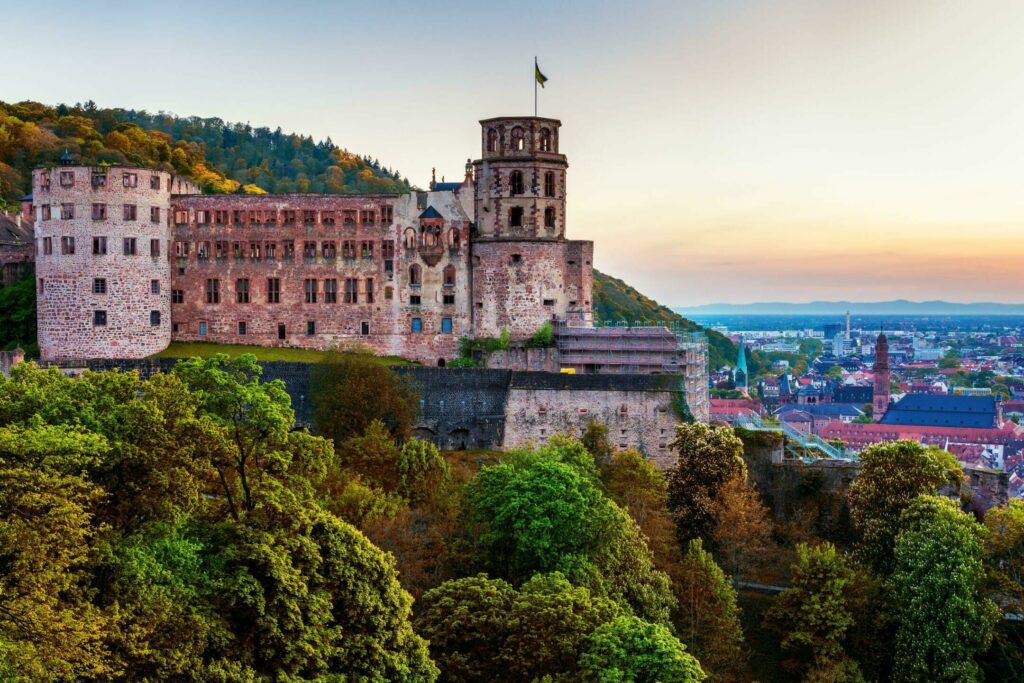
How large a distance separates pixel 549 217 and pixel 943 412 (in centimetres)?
12564

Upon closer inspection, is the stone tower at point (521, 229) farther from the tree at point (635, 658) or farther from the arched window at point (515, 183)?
the tree at point (635, 658)

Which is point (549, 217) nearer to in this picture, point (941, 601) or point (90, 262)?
point (90, 262)

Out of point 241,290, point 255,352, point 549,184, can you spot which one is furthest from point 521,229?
point 241,290

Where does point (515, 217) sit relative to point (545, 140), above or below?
below

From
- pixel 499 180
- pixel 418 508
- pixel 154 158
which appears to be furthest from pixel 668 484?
pixel 154 158

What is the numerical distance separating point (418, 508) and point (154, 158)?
83.1 metres

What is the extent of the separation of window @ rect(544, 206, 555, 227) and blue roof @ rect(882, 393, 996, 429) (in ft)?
403

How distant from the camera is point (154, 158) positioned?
12331cm

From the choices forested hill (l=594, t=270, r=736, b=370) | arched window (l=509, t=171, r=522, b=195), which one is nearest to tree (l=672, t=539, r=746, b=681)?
arched window (l=509, t=171, r=522, b=195)

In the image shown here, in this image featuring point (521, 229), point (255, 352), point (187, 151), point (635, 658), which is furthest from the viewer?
point (187, 151)

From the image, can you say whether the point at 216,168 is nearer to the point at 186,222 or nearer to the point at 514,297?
the point at 186,222

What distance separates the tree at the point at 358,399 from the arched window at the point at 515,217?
13839 mm

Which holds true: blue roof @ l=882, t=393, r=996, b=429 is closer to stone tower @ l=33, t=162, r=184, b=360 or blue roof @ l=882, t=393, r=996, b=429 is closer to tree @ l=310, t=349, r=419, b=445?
tree @ l=310, t=349, r=419, b=445

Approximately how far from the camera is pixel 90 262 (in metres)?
70.8
